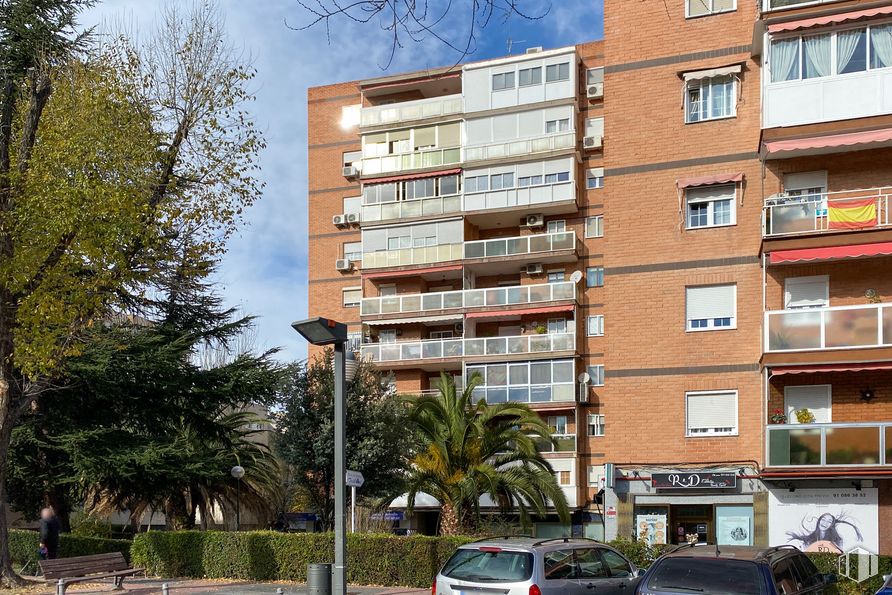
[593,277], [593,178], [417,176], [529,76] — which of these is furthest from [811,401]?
[417,176]

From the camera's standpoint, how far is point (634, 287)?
A: 28.0 metres

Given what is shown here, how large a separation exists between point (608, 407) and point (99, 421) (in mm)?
16530

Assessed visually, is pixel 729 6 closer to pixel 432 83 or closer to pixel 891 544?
pixel 891 544

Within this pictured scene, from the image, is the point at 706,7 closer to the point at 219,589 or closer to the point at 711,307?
the point at 711,307

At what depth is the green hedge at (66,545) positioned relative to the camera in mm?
28641

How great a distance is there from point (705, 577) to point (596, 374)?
30959 millimetres

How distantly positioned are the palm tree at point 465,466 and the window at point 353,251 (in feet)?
65.6

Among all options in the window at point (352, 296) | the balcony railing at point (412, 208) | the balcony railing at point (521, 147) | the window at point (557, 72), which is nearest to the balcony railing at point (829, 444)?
the balcony railing at point (521, 147)

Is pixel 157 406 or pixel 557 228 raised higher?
pixel 557 228

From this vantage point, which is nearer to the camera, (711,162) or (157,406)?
(711,162)

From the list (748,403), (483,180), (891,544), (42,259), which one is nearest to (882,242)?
(748,403)

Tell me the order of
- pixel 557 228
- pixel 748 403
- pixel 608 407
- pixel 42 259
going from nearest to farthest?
pixel 42 259 < pixel 748 403 < pixel 608 407 < pixel 557 228

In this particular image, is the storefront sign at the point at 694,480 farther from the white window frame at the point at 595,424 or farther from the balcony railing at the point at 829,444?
the white window frame at the point at 595,424

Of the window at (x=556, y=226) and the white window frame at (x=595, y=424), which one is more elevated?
the window at (x=556, y=226)
